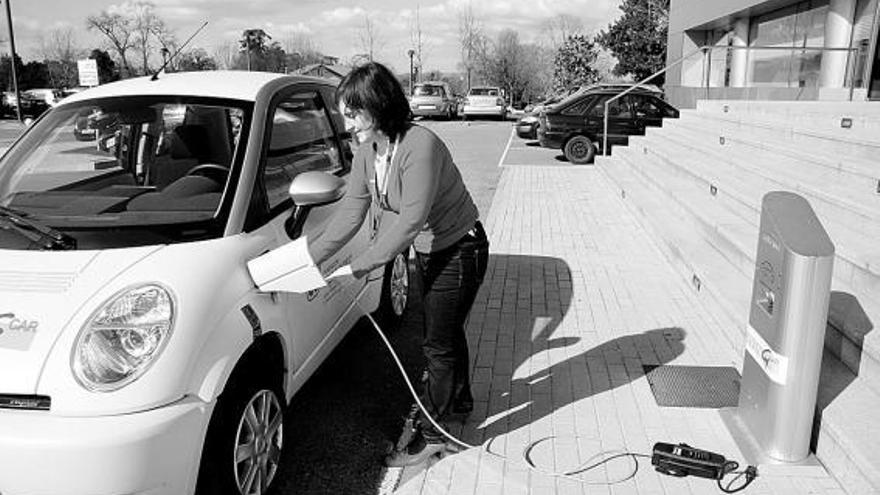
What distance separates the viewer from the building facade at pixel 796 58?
1458cm

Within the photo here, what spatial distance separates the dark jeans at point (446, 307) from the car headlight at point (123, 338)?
1.23 meters

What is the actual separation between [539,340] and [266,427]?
8.41 feet

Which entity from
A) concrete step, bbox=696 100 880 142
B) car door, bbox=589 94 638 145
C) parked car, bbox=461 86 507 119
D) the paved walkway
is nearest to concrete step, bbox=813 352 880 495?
the paved walkway

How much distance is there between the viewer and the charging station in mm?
3031

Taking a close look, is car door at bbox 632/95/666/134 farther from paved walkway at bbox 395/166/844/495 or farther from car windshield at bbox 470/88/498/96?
car windshield at bbox 470/88/498/96

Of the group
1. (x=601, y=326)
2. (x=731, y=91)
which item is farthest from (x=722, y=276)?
(x=731, y=91)

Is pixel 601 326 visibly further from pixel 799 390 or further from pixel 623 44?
pixel 623 44

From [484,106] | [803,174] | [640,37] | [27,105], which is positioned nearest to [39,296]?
[803,174]

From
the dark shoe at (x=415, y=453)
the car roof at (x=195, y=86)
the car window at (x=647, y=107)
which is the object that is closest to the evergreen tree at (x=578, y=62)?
the car window at (x=647, y=107)

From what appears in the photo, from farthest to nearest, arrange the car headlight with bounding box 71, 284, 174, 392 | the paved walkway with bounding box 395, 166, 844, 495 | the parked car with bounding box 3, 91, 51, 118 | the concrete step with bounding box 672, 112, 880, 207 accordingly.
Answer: the parked car with bounding box 3, 91, 51, 118
the concrete step with bounding box 672, 112, 880, 207
the paved walkway with bounding box 395, 166, 844, 495
the car headlight with bounding box 71, 284, 174, 392

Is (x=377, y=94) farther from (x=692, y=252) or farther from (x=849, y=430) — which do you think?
(x=692, y=252)

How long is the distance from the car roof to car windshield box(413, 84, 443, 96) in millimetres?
30167

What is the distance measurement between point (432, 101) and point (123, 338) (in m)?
31.4

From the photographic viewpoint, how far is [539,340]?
5.15 m
